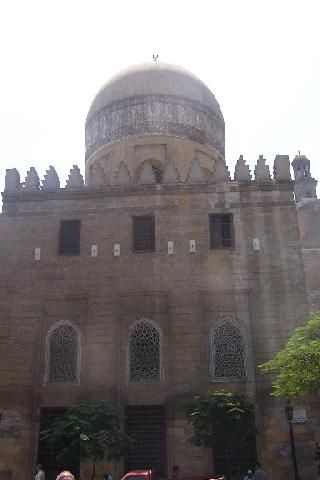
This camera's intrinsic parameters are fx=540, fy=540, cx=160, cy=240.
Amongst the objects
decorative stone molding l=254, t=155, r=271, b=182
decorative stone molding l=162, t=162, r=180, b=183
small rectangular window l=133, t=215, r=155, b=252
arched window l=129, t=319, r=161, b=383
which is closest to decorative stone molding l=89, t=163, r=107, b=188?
small rectangular window l=133, t=215, r=155, b=252

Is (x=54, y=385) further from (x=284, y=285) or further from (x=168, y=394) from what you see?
(x=284, y=285)

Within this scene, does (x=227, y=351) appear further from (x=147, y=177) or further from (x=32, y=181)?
(x=32, y=181)

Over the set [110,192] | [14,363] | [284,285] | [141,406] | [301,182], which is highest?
[301,182]

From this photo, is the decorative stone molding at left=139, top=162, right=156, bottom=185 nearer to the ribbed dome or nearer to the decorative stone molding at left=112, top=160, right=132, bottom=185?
the decorative stone molding at left=112, top=160, right=132, bottom=185

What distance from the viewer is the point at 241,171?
1969 cm

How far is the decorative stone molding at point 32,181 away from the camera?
1994 cm

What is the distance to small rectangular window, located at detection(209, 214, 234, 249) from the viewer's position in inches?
737

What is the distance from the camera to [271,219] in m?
18.8

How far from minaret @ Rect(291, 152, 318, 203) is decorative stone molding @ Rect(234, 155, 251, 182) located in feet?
84.9

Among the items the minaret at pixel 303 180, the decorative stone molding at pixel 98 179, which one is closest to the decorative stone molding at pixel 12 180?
the decorative stone molding at pixel 98 179

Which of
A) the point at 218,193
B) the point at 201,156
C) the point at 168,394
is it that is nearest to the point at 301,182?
the point at 201,156

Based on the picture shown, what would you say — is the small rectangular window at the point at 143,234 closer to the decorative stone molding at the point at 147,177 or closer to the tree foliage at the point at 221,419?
the decorative stone molding at the point at 147,177

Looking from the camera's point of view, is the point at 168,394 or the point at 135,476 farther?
the point at 168,394

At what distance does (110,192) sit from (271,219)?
19.1ft
